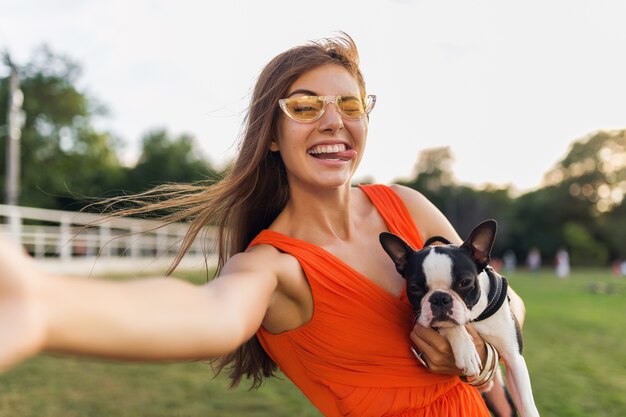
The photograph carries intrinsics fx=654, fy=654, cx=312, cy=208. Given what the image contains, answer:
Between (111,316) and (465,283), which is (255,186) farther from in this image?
(111,316)

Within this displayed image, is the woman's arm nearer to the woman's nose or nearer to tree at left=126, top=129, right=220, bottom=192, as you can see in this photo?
the woman's nose

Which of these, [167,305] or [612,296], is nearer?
[167,305]

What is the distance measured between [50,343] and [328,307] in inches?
53.5

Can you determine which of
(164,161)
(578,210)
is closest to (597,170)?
(578,210)

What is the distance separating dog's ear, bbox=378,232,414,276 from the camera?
8.47ft

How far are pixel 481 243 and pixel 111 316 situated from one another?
6.51ft

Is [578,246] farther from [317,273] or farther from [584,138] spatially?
[317,273]

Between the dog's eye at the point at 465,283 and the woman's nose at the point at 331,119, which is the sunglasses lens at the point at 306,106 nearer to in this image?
the woman's nose at the point at 331,119

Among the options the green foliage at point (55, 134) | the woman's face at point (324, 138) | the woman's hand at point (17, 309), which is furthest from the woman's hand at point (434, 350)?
the green foliage at point (55, 134)

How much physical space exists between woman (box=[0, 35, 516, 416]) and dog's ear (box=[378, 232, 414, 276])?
84 millimetres

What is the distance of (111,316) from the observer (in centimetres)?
121

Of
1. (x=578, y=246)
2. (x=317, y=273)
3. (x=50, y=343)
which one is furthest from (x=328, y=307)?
(x=578, y=246)

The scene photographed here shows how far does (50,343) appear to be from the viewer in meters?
1.11

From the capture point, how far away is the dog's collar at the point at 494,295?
275 cm
